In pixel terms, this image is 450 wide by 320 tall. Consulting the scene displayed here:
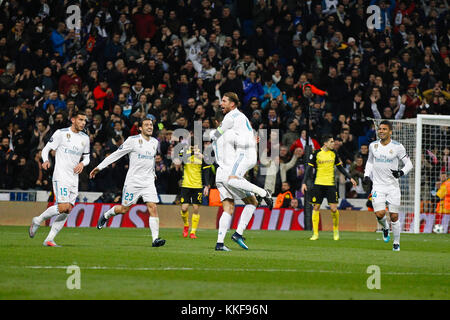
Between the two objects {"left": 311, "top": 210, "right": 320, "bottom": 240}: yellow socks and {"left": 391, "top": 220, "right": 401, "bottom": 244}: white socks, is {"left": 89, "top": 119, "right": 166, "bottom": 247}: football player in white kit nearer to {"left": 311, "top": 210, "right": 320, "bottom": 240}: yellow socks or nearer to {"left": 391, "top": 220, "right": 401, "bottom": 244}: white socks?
{"left": 391, "top": 220, "right": 401, "bottom": 244}: white socks

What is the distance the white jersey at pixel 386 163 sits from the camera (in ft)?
51.3

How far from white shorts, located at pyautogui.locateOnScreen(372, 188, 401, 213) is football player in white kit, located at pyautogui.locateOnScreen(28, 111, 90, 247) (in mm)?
5893

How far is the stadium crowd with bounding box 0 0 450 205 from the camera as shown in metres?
24.1

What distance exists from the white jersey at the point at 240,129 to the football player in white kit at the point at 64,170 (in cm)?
280

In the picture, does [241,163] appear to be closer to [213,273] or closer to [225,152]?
[225,152]

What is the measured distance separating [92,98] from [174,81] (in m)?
3.05

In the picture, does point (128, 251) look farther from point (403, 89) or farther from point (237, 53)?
point (403, 89)

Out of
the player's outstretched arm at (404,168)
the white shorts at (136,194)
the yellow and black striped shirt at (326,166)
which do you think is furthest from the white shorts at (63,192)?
the yellow and black striped shirt at (326,166)

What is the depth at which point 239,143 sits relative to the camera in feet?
43.2

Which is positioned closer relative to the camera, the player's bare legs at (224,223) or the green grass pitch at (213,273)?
the green grass pitch at (213,273)

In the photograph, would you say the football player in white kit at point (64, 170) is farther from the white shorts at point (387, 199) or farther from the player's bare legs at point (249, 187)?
the white shorts at point (387, 199)

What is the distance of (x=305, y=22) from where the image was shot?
2914 centimetres
